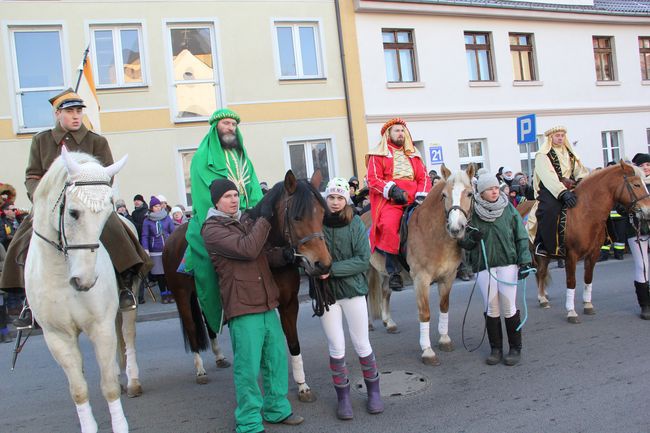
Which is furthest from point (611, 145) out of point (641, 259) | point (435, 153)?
point (641, 259)

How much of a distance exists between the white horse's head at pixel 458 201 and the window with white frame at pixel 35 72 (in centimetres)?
1223

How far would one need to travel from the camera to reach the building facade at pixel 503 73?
16.5m

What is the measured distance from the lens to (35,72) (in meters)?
13.8

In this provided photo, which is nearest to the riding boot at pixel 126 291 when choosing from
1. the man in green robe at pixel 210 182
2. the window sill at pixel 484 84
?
the man in green robe at pixel 210 182

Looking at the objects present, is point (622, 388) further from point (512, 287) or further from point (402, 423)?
point (402, 423)

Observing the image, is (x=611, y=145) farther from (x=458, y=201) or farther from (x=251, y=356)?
(x=251, y=356)

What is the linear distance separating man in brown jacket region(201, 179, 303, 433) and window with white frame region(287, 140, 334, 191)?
11.7 metres

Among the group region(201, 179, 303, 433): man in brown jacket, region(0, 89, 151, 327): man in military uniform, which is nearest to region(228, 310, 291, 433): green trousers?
region(201, 179, 303, 433): man in brown jacket

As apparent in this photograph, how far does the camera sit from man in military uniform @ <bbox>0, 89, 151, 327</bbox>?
439cm

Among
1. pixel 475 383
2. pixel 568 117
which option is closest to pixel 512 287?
pixel 475 383

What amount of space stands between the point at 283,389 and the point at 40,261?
82.7 inches

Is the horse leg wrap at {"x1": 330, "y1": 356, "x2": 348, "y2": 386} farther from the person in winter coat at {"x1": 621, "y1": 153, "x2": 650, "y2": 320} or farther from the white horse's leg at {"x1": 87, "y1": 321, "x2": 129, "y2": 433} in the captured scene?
the person in winter coat at {"x1": 621, "y1": 153, "x2": 650, "y2": 320}

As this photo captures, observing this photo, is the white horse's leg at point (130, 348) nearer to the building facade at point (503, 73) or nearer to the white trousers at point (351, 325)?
the white trousers at point (351, 325)

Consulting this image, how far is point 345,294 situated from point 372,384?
807 millimetres
